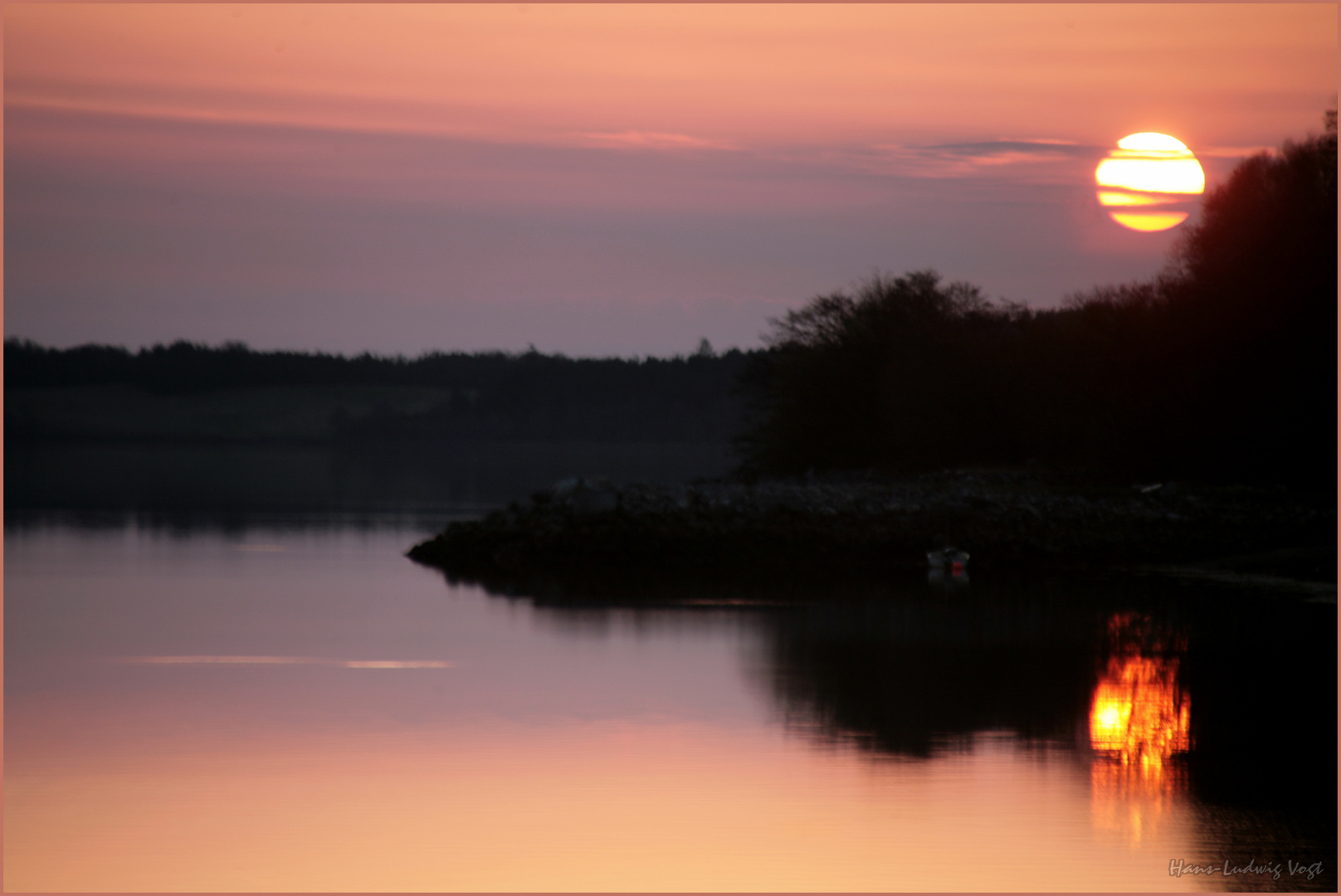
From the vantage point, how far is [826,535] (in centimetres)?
2061

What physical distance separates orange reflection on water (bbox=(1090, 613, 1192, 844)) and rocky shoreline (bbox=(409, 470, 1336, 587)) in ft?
23.1

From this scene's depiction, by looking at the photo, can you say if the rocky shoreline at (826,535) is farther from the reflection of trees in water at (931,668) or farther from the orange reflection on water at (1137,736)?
the orange reflection on water at (1137,736)

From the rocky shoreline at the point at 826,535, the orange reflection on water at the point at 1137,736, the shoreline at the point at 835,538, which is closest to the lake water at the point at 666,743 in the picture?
the orange reflection on water at the point at 1137,736

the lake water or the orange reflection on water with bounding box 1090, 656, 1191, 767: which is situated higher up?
the orange reflection on water with bounding box 1090, 656, 1191, 767

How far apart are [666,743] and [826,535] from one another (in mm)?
11842

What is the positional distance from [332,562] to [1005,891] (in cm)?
1523

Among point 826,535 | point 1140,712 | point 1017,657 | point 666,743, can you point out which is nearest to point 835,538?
point 826,535

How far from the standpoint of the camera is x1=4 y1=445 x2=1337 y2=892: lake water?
6738 millimetres

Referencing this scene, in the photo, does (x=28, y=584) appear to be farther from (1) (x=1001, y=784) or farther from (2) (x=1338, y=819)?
(2) (x=1338, y=819)

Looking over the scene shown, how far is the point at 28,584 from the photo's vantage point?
1695 centimetres

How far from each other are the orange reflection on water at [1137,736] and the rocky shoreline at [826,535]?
277 inches

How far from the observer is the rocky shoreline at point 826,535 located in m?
19.9

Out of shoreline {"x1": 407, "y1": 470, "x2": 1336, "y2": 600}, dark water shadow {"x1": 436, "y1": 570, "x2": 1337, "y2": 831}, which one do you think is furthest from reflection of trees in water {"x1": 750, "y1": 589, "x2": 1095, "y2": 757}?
shoreline {"x1": 407, "y1": 470, "x2": 1336, "y2": 600}

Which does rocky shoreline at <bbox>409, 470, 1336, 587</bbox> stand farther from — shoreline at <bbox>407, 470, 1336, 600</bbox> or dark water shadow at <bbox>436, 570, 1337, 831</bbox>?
dark water shadow at <bbox>436, 570, 1337, 831</bbox>
